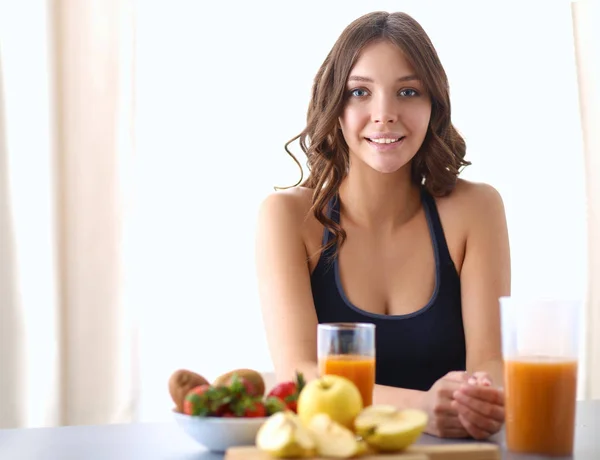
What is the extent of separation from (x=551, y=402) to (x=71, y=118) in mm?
2465

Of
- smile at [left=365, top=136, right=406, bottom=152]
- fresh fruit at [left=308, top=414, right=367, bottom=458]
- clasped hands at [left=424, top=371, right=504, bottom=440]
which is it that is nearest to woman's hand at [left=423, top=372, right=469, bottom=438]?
clasped hands at [left=424, top=371, right=504, bottom=440]

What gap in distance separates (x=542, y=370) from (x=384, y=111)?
0.95 m

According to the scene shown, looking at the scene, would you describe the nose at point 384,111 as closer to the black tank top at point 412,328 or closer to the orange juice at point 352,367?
the black tank top at point 412,328

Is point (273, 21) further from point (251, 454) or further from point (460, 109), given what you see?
point (251, 454)

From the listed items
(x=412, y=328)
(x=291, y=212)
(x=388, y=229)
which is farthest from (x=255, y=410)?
(x=388, y=229)

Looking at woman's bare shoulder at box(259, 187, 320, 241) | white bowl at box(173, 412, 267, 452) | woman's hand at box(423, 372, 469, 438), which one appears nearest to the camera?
white bowl at box(173, 412, 267, 452)

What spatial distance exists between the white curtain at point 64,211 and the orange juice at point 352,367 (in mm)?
2044

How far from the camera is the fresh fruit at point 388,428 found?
1074 mm

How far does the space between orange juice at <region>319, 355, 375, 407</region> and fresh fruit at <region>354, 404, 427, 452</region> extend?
0.18 metres

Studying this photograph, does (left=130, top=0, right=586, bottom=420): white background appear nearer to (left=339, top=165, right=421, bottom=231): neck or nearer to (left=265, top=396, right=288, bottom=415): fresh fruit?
(left=339, top=165, right=421, bottom=231): neck

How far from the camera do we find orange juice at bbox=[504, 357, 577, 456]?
123 cm

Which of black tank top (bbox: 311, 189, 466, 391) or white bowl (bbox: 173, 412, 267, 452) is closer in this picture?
white bowl (bbox: 173, 412, 267, 452)

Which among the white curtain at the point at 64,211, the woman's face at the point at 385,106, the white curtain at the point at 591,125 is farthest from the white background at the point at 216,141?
the woman's face at the point at 385,106

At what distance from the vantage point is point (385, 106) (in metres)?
2.04
